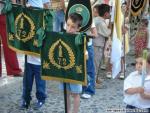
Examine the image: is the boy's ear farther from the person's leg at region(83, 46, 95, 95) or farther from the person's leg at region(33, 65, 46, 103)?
the person's leg at region(33, 65, 46, 103)

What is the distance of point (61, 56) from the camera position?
4547mm

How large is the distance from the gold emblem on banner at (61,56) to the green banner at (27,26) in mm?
587

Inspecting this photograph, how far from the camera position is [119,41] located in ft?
20.6

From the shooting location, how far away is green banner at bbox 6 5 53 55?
204 inches

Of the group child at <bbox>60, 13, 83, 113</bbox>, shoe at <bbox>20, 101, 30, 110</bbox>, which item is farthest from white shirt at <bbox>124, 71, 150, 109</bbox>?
shoe at <bbox>20, 101, 30, 110</bbox>

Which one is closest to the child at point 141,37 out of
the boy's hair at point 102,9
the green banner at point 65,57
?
the boy's hair at point 102,9

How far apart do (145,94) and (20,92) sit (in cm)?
297

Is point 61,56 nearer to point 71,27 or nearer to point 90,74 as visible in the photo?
point 71,27

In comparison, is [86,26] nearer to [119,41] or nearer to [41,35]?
[119,41]

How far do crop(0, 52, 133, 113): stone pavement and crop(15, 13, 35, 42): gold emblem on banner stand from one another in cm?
104

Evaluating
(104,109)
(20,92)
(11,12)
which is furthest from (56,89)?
(11,12)

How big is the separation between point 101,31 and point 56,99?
57.4 inches

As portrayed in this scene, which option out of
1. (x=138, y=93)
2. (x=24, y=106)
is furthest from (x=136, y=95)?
(x=24, y=106)

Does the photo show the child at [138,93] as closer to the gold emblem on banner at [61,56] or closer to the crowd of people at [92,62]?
the crowd of people at [92,62]
